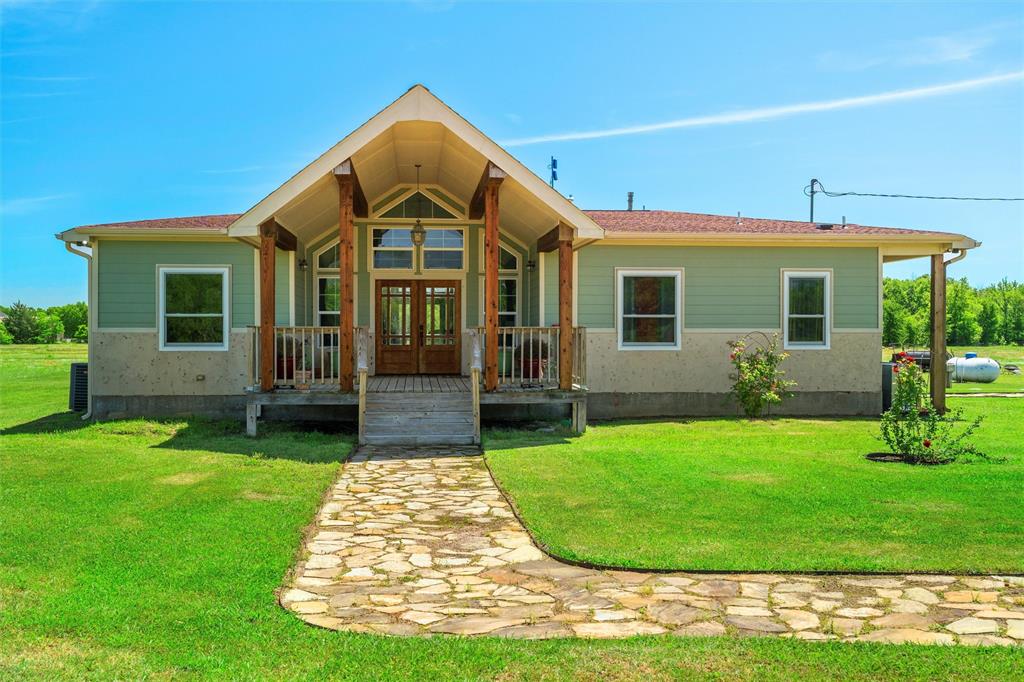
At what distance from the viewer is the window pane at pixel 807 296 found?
48.9ft

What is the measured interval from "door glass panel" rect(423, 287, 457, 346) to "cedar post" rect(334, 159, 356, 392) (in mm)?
3725

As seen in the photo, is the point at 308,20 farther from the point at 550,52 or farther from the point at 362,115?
the point at 550,52

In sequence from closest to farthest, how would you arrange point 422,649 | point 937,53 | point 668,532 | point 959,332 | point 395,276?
1. point 422,649
2. point 668,532
3. point 937,53
4. point 395,276
5. point 959,332

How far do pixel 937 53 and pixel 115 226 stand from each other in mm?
13531

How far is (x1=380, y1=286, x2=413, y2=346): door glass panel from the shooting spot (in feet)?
49.7

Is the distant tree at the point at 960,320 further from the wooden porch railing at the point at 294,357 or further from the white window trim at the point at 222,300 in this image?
the wooden porch railing at the point at 294,357

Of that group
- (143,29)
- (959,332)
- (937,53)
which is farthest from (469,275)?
(959,332)

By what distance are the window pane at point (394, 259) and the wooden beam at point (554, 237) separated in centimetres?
253

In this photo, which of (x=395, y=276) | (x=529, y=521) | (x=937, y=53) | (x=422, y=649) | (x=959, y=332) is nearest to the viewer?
(x=422, y=649)

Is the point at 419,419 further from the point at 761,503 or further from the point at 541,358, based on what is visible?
the point at 761,503

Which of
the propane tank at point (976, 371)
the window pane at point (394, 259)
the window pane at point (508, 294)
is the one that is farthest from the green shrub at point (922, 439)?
the propane tank at point (976, 371)

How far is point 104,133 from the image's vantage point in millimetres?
15586

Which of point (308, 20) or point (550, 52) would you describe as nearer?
point (308, 20)

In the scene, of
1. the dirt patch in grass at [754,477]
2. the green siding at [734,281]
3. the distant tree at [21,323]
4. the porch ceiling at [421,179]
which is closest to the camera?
the dirt patch in grass at [754,477]
